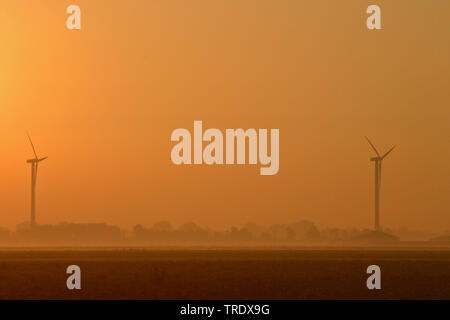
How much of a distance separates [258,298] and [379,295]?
829 cm

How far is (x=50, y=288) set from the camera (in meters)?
60.8
